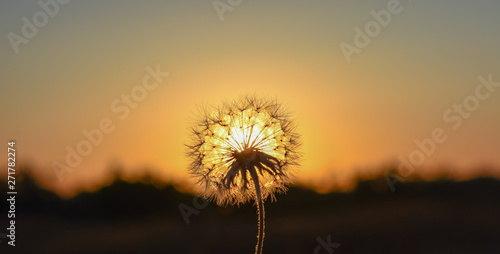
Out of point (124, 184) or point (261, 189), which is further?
point (124, 184)

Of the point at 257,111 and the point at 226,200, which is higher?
the point at 257,111

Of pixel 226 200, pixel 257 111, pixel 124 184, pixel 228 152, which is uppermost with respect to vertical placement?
pixel 124 184

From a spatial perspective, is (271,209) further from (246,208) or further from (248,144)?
(248,144)

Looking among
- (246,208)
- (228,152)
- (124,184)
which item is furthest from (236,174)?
(124,184)

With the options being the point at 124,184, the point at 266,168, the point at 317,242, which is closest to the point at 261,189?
the point at 266,168

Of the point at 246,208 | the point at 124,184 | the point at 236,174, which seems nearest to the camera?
the point at 236,174

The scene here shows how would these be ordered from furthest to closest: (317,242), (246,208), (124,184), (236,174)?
(124,184)
(246,208)
(317,242)
(236,174)

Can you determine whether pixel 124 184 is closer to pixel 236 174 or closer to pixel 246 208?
pixel 246 208
